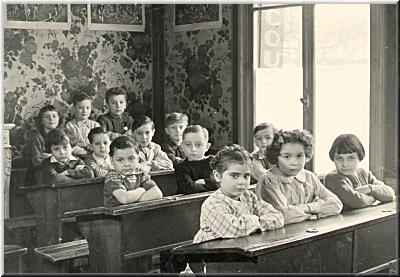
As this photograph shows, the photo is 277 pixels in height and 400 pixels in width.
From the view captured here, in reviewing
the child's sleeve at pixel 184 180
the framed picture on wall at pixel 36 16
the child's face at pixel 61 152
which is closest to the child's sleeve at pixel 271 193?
the child's sleeve at pixel 184 180

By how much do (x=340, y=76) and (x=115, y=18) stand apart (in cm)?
69

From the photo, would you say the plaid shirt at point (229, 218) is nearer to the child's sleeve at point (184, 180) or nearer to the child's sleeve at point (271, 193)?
the child's sleeve at point (271, 193)

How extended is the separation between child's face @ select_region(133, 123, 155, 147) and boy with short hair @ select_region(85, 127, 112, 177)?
11 cm

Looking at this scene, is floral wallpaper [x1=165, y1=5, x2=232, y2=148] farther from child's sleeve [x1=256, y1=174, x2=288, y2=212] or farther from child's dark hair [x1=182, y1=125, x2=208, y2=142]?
child's sleeve [x1=256, y1=174, x2=288, y2=212]

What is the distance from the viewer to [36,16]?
1.99 meters

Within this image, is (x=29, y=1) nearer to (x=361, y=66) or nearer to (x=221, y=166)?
(x=221, y=166)

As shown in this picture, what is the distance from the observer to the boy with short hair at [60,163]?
2.11 meters

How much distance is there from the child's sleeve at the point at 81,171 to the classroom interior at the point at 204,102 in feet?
0.17

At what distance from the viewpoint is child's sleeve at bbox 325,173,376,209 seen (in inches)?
81.3

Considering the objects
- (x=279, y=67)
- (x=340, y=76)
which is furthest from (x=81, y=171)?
(x=340, y=76)

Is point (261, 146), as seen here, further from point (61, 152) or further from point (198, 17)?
point (61, 152)

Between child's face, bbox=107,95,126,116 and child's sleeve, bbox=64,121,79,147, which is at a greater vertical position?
child's face, bbox=107,95,126,116

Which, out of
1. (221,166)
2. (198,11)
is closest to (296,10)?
(198,11)

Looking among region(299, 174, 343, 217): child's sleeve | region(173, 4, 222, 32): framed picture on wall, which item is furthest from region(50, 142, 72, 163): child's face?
region(299, 174, 343, 217): child's sleeve
